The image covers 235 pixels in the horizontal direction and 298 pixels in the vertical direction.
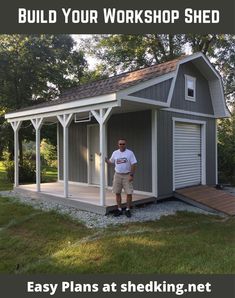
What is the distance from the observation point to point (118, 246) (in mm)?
5098

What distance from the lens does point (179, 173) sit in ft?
31.7

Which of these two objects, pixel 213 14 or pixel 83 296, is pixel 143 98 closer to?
pixel 213 14

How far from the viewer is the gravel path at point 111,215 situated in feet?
21.9

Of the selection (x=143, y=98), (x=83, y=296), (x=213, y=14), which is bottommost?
(x=83, y=296)

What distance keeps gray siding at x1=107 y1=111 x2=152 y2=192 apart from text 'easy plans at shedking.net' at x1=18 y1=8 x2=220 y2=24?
2.76 m

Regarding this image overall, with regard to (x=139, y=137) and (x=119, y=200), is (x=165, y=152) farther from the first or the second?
(x=119, y=200)

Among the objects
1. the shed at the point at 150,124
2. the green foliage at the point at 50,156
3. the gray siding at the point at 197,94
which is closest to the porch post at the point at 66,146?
the shed at the point at 150,124

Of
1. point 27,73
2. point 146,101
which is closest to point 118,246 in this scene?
point 146,101

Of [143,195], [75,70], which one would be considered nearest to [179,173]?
[143,195]

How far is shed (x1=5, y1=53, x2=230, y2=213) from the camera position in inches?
297

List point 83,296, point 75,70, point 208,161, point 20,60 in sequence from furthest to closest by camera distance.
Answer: point 75,70
point 20,60
point 208,161
point 83,296

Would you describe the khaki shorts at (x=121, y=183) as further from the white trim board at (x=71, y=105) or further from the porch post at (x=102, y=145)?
the white trim board at (x=71, y=105)

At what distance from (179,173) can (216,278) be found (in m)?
5.78

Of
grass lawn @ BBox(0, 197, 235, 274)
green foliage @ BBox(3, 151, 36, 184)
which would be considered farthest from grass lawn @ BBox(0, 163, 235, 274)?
green foliage @ BBox(3, 151, 36, 184)
